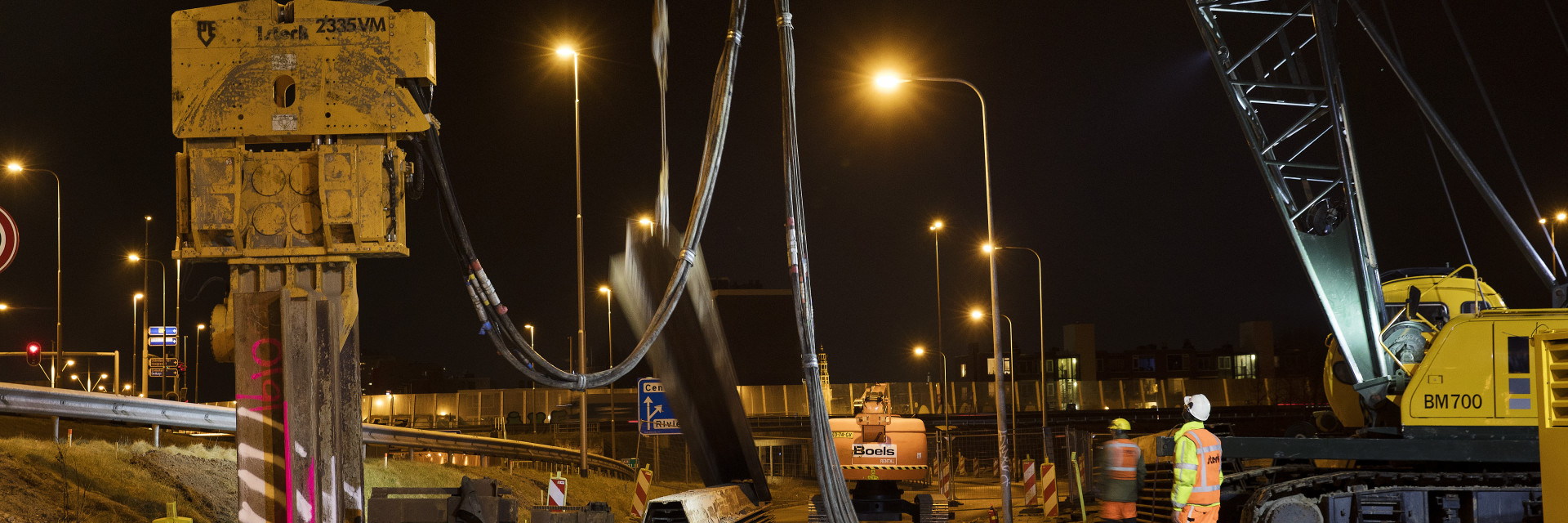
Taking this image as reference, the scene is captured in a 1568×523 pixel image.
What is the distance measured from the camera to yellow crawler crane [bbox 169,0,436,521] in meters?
6.68

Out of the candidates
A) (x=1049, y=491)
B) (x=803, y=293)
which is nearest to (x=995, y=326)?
(x=1049, y=491)

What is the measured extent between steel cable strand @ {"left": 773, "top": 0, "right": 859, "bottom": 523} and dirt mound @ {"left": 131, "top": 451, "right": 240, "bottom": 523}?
597cm

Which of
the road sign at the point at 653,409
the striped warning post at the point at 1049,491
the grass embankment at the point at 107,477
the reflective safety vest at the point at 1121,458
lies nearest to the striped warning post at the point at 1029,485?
the striped warning post at the point at 1049,491

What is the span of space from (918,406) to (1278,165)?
37928 mm

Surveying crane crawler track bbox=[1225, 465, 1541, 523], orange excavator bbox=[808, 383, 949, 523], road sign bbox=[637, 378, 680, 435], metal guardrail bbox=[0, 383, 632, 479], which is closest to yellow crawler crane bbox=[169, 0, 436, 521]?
metal guardrail bbox=[0, 383, 632, 479]

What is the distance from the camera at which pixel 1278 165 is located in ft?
55.3

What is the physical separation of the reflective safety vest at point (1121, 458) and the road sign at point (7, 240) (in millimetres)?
9569

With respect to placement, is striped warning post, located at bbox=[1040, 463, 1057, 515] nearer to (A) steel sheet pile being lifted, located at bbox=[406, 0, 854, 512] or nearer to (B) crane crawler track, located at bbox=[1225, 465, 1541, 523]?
(B) crane crawler track, located at bbox=[1225, 465, 1541, 523]

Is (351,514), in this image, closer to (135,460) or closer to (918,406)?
(135,460)

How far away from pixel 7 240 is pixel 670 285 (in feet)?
19.3

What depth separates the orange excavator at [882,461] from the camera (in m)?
15.8

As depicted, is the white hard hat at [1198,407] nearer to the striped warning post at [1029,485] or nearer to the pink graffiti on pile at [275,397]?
the pink graffiti on pile at [275,397]

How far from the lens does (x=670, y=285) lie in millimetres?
7922

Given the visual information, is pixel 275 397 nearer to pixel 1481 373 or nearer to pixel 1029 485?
pixel 1481 373
